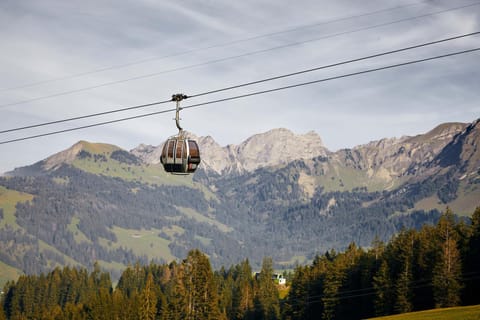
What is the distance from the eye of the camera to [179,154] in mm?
42031

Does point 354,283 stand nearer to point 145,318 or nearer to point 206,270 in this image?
point 206,270

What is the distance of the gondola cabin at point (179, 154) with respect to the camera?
41969 millimetres

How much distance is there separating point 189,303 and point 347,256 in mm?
35623

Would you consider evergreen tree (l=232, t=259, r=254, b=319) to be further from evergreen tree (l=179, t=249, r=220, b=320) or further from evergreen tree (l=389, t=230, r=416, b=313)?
evergreen tree (l=389, t=230, r=416, b=313)

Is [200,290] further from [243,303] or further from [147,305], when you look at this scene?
[243,303]

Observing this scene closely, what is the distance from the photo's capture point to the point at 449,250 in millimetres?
97375

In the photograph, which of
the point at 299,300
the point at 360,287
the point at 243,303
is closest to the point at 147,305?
the point at 243,303

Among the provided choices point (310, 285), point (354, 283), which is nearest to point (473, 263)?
point (354, 283)

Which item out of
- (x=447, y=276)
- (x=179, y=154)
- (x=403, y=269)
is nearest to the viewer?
(x=179, y=154)

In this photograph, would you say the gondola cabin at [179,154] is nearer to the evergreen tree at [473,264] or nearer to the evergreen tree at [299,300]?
the evergreen tree at [473,264]

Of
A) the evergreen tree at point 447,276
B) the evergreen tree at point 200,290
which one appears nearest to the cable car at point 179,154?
the evergreen tree at point 447,276

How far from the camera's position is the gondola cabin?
41969 mm

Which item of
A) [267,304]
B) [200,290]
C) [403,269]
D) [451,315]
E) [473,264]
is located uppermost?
[473,264]

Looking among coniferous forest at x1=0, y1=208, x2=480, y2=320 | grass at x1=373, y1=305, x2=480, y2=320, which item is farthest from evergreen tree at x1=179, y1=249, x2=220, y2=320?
grass at x1=373, y1=305, x2=480, y2=320
